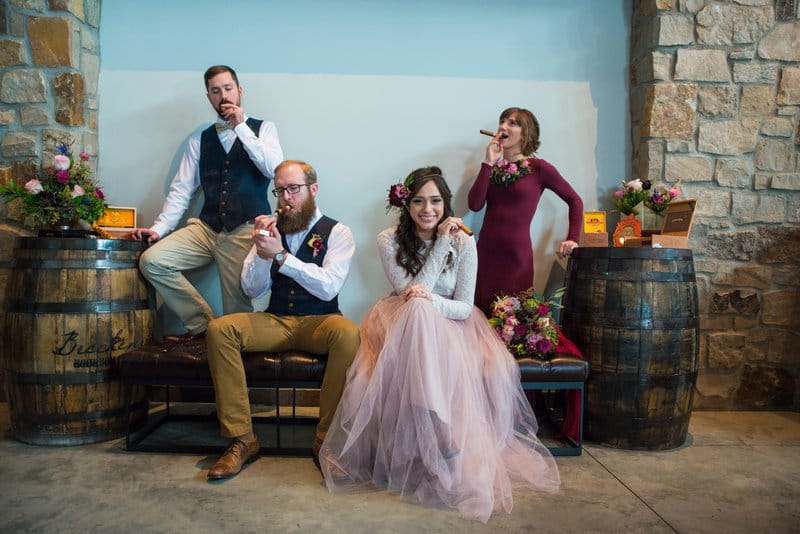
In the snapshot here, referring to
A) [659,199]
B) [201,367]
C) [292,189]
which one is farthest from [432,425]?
[659,199]

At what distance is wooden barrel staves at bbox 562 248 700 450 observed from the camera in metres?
2.78

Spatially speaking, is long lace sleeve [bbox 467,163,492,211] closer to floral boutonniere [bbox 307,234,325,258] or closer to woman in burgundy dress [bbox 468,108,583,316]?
woman in burgundy dress [bbox 468,108,583,316]

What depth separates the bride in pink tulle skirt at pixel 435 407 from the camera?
2234 millimetres

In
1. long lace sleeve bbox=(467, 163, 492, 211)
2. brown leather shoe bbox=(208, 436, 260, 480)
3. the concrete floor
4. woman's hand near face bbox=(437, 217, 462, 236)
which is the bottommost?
the concrete floor

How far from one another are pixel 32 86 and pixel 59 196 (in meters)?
0.81

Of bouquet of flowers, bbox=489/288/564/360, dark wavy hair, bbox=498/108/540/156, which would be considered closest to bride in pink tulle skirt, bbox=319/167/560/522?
bouquet of flowers, bbox=489/288/564/360

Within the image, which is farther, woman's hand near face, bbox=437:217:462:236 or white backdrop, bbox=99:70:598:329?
white backdrop, bbox=99:70:598:329

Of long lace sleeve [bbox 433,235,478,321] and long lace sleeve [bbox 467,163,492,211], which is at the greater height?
long lace sleeve [bbox 467,163,492,211]

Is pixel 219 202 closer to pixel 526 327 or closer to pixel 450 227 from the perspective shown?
pixel 450 227

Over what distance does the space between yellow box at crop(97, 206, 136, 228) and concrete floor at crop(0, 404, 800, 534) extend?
1223 mm

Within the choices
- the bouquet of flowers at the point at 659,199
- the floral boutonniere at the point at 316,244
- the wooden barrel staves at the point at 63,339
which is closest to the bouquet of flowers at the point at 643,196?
the bouquet of flowers at the point at 659,199

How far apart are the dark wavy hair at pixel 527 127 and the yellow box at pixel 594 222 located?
→ 519mm

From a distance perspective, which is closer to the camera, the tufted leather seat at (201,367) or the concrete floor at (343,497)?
the concrete floor at (343,497)

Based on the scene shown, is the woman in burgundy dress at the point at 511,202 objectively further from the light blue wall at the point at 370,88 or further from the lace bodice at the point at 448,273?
the lace bodice at the point at 448,273
